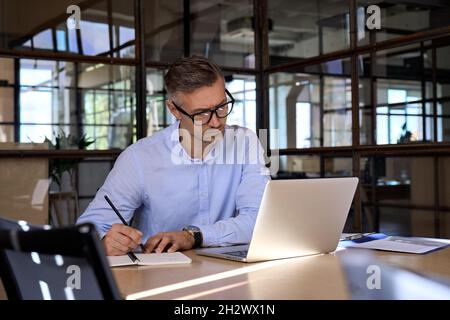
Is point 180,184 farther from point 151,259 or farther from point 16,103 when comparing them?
point 16,103

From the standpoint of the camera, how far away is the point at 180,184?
2.15 meters

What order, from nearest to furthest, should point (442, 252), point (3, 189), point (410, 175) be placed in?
point (442, 252) → point (3, 189) → point (410, 175)

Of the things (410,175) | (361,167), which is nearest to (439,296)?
(361,167)

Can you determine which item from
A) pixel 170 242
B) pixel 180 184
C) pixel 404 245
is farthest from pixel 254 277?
pixel 180 184

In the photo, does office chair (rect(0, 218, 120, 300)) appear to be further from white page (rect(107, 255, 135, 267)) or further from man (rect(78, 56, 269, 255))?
A: man (rect(78, 56, 269, 255))

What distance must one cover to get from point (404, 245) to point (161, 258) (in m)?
0.83

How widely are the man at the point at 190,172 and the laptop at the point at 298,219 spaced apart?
1.13 feet

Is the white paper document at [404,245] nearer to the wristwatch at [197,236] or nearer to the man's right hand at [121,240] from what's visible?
the wristwatch at [197,236]

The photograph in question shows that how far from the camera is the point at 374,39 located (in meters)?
2.93

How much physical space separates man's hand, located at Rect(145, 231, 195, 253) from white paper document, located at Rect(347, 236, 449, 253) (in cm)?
56

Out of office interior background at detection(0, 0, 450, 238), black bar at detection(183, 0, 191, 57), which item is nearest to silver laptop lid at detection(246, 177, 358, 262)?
office interior background at detection(0, 0, 450, 238)

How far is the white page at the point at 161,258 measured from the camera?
1.54 metres

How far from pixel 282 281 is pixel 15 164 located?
6.61ft

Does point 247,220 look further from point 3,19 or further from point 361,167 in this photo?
point 3,19
